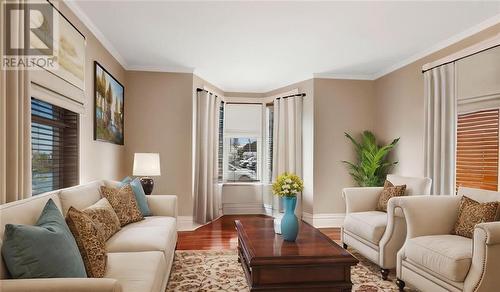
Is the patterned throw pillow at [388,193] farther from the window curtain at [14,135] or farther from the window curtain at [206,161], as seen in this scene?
the window curtain at [14,135]

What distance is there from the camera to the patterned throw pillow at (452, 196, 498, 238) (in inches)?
98.7

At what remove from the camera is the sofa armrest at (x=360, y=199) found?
12.8ft

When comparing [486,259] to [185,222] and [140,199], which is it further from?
[185,222]

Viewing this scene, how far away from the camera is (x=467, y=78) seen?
3.50 meters

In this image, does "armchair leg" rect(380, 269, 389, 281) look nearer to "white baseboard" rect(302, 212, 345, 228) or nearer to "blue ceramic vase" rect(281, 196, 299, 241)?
"blue ceramic vase" rect(281, 196, 299, 241)

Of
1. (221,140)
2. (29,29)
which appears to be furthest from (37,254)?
(221,140)

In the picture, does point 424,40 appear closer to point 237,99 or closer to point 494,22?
point 494,22

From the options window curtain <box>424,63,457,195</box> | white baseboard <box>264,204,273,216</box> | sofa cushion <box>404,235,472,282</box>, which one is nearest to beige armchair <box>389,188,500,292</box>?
sofa cushion <box>404,235,472,282</box>

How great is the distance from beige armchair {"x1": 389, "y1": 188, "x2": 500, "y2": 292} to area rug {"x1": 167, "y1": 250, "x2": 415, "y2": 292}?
308 millimetres

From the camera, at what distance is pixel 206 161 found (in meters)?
5.43

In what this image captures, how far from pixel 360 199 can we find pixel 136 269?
2863 mm

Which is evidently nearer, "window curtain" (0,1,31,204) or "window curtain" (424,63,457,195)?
"window curtain" (0,1,31,204)

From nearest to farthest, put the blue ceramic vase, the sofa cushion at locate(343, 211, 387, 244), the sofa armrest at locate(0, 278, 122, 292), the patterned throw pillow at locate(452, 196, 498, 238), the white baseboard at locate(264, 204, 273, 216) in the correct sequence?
the sofa armrest at locate(0, 278, 122, 292), the patterned throw pillow at locate(452, 196, 498, 238), the blue ceramic vase, the sofa cushion at locate(343, 211, 387, 244), the white baseboard at locate(264, 204, 273, 216)

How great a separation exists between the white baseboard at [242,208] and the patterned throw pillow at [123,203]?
3.25 metres
